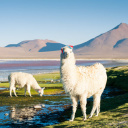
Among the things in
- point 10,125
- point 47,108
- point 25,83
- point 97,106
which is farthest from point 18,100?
point 97,106

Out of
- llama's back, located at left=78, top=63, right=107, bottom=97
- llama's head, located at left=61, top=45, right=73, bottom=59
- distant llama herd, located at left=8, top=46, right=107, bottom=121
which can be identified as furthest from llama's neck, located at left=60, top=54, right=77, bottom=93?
llama's back, located at left=78, top=63, right=107, bottom=97

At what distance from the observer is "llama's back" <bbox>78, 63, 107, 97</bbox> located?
956 cm

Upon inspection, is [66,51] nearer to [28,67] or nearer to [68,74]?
[68,74]

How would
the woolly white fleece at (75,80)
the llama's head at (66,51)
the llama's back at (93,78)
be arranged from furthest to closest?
the llama's back at (93,78) → the woolly white fleece at (75,80) → the llama's head at (66,51)

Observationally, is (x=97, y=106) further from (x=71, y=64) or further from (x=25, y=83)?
(x=25, y=83)

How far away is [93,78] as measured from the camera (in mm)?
9844

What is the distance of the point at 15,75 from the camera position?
17.4 meters

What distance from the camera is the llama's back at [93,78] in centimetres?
956

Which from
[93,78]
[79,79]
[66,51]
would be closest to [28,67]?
[93,78]

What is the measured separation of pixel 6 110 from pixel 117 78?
616 inches

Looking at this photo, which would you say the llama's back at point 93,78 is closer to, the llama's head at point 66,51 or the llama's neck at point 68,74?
the llama's neck at point 68,74

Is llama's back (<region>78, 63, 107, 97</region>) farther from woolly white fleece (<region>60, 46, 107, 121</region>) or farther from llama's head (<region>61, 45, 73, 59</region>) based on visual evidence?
llama's head (<region>61, 45, 73, 59</region>)

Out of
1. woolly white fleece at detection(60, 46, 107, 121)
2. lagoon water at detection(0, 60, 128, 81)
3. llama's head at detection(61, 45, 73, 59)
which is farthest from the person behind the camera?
lagoon water at detection(0, 60, 128, 81)

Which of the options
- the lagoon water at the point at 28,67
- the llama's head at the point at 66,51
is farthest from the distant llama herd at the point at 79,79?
the lagoon water at the point at 28,67
